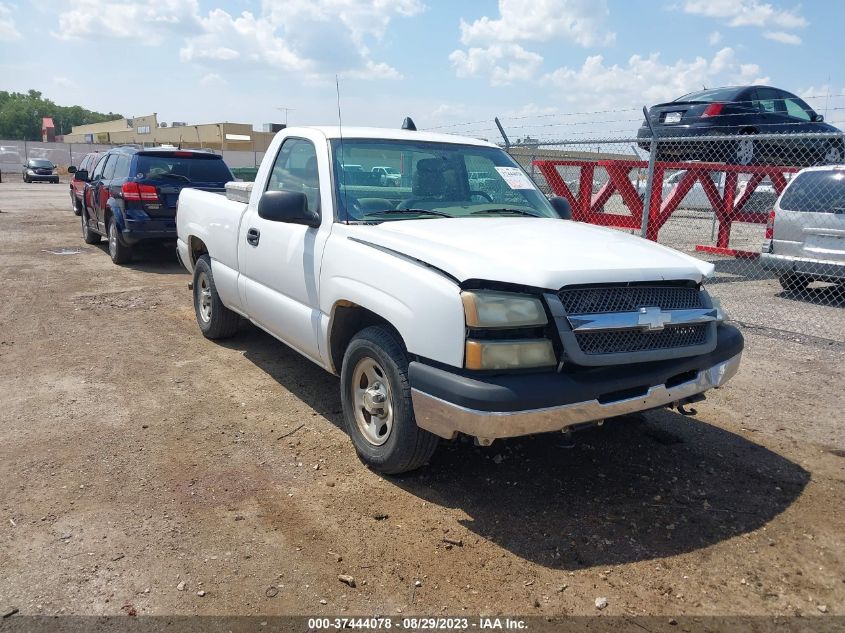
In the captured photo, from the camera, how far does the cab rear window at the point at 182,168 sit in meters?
10.3

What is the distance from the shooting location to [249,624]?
8.65 ft

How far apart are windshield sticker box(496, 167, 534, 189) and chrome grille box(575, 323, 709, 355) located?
179cm

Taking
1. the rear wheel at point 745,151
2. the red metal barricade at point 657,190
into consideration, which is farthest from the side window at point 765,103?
the red metal barricade at point 657,190

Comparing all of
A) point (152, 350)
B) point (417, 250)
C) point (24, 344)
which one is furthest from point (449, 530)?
point (24, 344)

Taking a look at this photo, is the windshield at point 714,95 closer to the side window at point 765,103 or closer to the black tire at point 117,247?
the side window at point 765,103

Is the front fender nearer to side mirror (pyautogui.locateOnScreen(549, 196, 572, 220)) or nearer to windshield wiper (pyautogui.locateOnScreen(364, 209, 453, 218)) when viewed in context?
windshield wiper (pyautogui.locateOnScreen(364, 209, 453, 218))

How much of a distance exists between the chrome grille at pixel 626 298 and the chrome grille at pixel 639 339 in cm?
11

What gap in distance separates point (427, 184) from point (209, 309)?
2951 millimetres

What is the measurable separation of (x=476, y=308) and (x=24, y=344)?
5.20 meters

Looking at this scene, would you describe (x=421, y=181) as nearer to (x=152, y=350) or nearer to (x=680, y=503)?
(x=680, y=503)

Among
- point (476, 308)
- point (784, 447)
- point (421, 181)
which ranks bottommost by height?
point (784, 447)

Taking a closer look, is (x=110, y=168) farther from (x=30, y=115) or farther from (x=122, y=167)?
(x=30, y=115)

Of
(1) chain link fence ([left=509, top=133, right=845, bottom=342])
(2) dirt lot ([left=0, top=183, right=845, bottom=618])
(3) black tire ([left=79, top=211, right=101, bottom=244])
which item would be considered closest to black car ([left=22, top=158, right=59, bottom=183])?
(3) black tire ([left=79, top=211, right=101, bottom=244])

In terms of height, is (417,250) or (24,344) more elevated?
(417,250)
